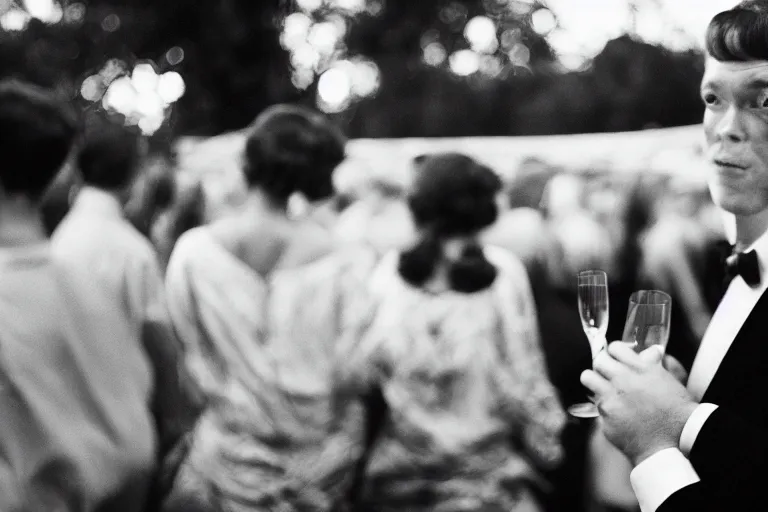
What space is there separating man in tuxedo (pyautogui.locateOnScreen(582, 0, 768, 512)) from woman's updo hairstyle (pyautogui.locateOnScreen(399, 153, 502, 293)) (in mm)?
1669

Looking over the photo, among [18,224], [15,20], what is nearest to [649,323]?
[18,224]

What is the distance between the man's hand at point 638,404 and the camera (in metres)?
1.33

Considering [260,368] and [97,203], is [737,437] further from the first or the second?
[97,203]

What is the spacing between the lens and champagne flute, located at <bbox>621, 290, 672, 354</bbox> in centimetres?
149

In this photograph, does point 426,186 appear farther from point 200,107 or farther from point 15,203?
point 200,107

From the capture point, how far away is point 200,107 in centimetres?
1669

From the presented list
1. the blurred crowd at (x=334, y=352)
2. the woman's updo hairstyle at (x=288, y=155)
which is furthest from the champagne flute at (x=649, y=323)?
the woman's updo hairstyle at (x=288, y=155)

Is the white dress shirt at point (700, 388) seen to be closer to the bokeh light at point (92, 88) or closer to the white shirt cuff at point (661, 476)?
the white shirt cuff at point (661, 476)

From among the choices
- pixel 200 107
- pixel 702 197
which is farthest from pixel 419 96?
pixel 702 197

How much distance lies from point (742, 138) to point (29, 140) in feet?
5.33

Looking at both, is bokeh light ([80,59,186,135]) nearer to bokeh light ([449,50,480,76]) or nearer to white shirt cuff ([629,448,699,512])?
bokeh light ([449,50,480,76])

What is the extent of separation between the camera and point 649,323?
149cm

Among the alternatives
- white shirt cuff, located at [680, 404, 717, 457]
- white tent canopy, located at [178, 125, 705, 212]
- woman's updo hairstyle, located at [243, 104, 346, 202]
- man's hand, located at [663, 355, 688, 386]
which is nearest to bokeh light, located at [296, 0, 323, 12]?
white tent canopy, located at [178, 125, 705, 212]

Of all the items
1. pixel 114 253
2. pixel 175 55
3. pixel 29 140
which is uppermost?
pixel 175 55
